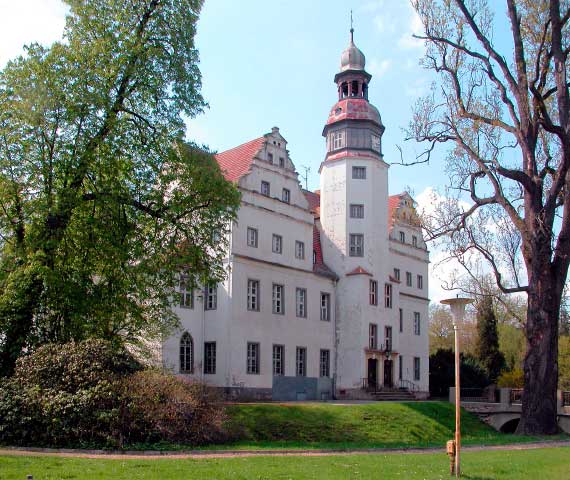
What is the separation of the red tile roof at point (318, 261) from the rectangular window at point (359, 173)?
4021 mm

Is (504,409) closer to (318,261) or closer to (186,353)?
(318,261)

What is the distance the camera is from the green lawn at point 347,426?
1936 cm

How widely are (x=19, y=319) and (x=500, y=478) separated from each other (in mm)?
14083

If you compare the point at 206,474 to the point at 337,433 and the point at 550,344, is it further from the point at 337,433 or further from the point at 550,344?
the point at 550,344

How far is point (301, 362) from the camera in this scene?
3572cm

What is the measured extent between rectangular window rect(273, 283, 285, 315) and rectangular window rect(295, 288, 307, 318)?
4.06ft

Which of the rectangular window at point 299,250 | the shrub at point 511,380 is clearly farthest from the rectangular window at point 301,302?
the shrub at point 511,380

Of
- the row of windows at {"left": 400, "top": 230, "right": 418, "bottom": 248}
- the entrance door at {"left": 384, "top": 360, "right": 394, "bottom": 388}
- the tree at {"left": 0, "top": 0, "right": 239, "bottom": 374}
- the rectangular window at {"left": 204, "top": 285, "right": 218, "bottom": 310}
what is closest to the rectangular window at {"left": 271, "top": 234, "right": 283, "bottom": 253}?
the rectangular window at {"left": 204, "top": 285, "right": 218, "bottom": 310}

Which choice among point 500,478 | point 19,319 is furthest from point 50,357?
point 500,478

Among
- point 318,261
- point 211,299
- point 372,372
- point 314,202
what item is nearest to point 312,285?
point 318,261

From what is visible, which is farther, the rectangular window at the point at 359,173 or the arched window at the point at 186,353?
the rectangular window at the point at 359,173

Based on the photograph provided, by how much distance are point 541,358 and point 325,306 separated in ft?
56.1

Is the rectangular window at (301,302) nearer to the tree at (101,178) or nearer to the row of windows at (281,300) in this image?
the row of windows at (281,300)

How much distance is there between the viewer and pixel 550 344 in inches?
860
